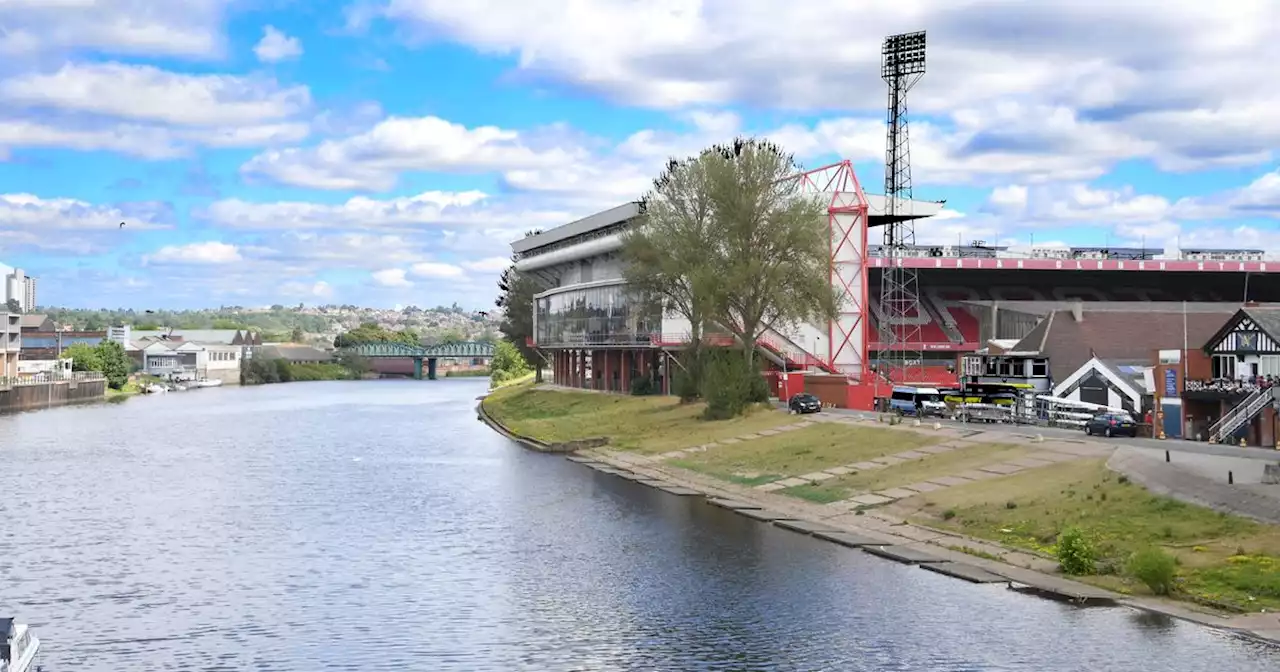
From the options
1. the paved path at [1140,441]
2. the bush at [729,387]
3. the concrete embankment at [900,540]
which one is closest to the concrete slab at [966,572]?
the concrete embankment at [900,540]

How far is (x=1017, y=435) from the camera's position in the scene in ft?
235

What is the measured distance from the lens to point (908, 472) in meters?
66.1

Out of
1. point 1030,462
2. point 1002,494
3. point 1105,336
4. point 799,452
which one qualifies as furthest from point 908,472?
point 1105,336

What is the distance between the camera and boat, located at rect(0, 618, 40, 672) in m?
30.8

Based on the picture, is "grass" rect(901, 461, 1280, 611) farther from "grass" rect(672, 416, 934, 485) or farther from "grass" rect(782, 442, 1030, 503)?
"grass" rect(672, 416, 934, 485)

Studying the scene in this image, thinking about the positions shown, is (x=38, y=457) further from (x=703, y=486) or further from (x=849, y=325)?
(x=849, y=325)

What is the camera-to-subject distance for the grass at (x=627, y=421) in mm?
95875

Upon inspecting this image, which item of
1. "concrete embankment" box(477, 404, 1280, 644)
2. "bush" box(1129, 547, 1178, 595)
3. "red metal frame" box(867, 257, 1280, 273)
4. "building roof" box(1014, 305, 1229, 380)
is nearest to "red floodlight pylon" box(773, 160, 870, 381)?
"red metal frame" box(867, 257, 1280, 273)

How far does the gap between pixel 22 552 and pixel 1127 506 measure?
4059 centimetres

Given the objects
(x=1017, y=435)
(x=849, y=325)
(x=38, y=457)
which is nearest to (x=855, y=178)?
(x=849, y=325)

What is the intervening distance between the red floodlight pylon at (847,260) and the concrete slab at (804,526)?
246 ft

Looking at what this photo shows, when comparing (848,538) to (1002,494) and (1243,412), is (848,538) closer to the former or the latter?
(1002,494)

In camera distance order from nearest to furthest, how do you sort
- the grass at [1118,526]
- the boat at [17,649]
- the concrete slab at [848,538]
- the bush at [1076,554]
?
1. the boat at [17,649]
2. the grass at [1118,526]
3. the bush at [1076,554]
4. the concrete slab at [848,538]

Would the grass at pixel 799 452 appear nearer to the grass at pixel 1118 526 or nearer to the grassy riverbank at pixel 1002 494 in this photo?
the grassy riverbank at pixel 1002 494
